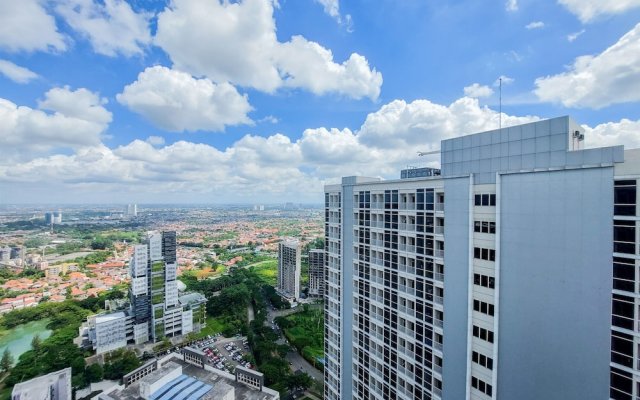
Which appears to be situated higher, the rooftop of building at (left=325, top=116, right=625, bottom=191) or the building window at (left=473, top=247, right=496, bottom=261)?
the rooftop of building at (left=325, top=116, right=625, bottom=191)

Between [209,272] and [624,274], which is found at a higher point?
[624,274]

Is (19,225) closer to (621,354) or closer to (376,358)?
(376,358)

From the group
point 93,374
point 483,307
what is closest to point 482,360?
point 483,307

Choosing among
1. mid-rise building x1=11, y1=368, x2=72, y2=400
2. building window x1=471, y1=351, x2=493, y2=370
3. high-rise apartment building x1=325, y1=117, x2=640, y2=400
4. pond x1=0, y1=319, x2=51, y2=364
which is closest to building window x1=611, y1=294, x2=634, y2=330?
high-rise apartment building x1=325, y1=117, x2=640, y2=400

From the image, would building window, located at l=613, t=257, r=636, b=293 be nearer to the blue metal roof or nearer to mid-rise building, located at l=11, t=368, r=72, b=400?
the blue metal roof

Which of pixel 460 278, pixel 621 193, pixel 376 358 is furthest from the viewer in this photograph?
pixel 376 358

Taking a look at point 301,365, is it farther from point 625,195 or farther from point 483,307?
point 625,195

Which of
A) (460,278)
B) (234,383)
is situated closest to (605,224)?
(460,278)
